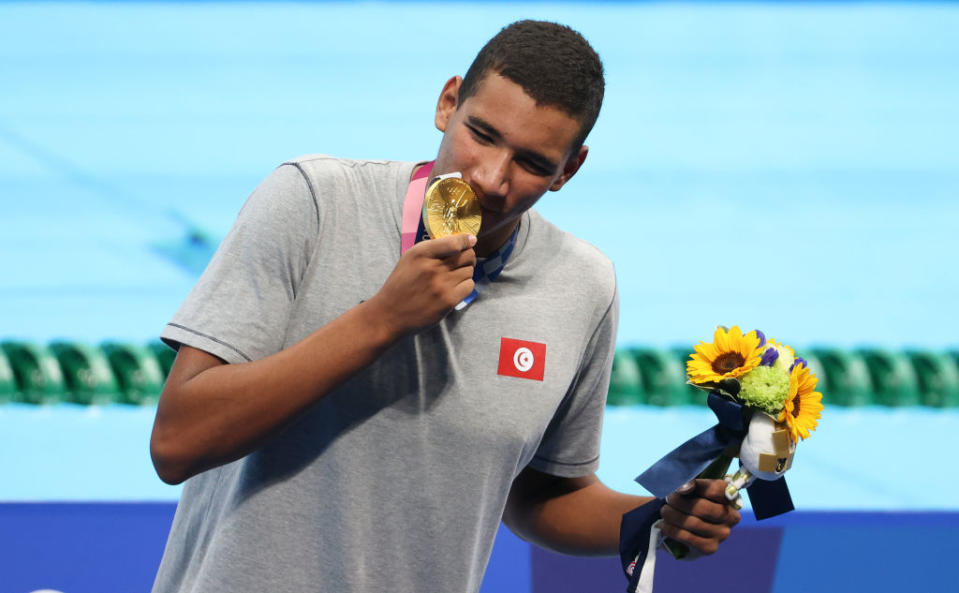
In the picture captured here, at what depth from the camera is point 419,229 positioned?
4.28 feet

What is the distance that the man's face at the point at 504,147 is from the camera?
129 cm

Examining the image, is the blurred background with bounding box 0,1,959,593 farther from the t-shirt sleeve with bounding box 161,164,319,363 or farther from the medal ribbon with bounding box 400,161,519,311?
the t-shirt sleeve with bounding box 161,164,319,363

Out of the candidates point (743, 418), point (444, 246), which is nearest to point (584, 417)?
point (743, 418)

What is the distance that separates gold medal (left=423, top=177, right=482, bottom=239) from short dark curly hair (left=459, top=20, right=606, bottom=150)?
15cm

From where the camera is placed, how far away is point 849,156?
203 inches

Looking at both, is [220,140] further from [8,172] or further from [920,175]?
[920,175]

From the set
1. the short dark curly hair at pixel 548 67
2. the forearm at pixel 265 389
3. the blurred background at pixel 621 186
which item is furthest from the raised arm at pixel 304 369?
the blurred background at pixel 621 186

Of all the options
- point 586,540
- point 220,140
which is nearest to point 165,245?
point 220,140

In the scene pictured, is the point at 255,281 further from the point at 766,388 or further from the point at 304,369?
the point at 766,388

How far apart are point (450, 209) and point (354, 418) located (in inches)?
10.8

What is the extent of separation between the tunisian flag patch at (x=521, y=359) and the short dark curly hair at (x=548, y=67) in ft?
A: 0.88

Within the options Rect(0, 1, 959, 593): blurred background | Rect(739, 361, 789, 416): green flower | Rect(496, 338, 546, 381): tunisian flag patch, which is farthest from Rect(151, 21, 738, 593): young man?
Rect(0, 1, 959, 593): blurred background

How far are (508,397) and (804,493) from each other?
2494 mm

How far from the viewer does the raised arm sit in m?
1.16
